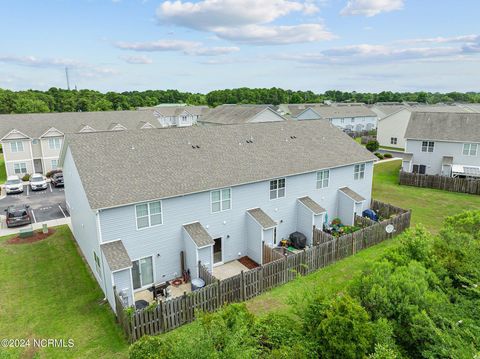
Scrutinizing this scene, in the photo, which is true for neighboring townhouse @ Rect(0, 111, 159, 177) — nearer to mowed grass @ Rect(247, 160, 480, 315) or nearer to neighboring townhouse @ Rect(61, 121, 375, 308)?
neighboring townhouse @ Rect(61, 121, 375, 308)

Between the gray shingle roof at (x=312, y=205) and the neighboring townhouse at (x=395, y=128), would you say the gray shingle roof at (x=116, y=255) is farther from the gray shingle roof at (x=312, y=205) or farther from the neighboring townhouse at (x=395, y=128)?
the neighboring townhouse at (x=395, y=128)

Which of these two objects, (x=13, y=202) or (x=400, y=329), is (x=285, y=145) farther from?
(x=13, y=202)

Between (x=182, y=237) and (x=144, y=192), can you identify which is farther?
(x=182, y=237)

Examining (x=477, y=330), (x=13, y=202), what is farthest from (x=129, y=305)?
(x=13, y=202)

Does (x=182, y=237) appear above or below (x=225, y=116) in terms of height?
below

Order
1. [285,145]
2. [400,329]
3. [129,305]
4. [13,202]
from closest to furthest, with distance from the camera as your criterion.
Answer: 1. [400,329]
2. [129,305]
3. [285,145]
4. [13,202]

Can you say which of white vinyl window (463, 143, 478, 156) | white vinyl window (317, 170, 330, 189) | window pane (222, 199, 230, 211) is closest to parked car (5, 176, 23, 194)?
window pane (222, 199, 230, 211)
